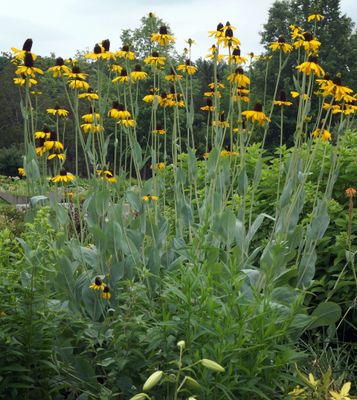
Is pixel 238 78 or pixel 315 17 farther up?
pixel 315 17

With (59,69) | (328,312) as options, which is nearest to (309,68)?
(328,312)

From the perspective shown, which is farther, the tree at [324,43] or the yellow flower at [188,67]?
the tree at [324,43]

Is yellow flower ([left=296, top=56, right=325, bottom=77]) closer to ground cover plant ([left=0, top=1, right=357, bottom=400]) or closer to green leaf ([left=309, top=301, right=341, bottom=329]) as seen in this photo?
ground cover plant ([left=0, top=1, right=357, bottom=400])

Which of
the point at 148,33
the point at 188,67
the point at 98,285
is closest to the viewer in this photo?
the point at 98,285

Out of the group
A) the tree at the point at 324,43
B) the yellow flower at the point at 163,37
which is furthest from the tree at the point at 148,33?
the tree at the point at 324,43

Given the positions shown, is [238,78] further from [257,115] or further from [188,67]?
[188,67]

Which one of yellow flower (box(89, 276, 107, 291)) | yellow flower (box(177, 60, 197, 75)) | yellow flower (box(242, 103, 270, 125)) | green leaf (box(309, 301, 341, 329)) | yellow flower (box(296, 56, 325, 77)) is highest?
yellow flower (box(296, 56, 325, 77))

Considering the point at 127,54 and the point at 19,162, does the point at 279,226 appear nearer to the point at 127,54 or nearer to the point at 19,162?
the point at 127,54

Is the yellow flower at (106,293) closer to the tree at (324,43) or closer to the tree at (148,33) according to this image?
the tree at (148,33)

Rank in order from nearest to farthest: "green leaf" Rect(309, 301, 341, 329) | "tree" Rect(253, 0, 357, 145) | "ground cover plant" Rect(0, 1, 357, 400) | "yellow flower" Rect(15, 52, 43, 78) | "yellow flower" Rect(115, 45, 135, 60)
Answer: "ground cover plant" Rect(0, 1, 357, 400) → "green leaf" Rect(309, 301, 341, 329) → "yellow flower" Rect(15, 52, 43, 78) → "yellow flower" Rect(115, 45, 135, 60) → "tree" Rect(253, 0, 357, 145)

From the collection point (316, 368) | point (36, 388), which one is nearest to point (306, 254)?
point (316, 368)

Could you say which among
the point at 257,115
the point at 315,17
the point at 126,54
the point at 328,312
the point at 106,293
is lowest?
the point at 328,312

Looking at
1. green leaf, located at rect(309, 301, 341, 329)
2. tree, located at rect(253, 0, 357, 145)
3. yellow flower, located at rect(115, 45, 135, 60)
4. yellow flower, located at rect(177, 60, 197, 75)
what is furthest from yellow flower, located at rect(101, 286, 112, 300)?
tree, located at rect(253, 0, 357, 145)

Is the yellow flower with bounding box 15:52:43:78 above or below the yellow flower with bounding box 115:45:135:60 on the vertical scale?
below
